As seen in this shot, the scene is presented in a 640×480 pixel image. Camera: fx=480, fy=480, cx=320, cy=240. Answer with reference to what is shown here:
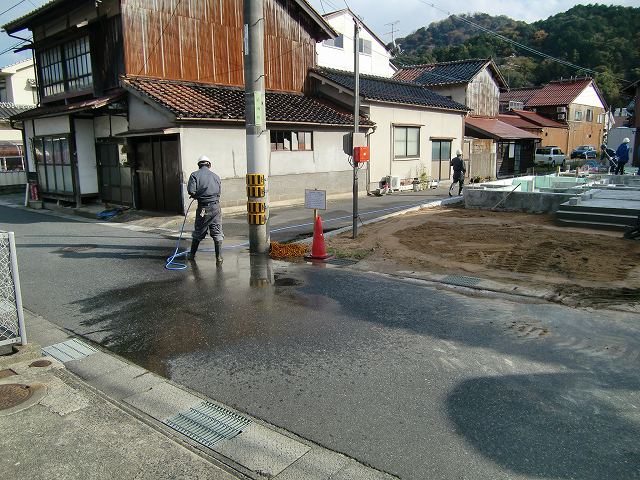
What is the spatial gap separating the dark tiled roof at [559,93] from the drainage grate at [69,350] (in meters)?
48.0

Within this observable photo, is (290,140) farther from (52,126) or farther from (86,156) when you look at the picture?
(52,126)

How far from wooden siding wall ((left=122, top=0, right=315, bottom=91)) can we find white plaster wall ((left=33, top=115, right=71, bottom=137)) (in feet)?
12.9

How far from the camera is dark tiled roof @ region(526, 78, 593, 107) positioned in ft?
146

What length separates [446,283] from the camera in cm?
747

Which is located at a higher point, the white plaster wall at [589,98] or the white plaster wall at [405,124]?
the white plaster wall at [589,98]

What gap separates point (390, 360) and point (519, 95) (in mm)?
50679

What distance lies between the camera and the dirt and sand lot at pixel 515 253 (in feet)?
23.5

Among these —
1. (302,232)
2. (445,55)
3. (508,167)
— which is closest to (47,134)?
(302,232)

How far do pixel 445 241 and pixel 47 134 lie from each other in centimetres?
1576

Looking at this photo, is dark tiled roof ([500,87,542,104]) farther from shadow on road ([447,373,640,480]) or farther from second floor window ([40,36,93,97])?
shadow on road ([447,373,640,480])

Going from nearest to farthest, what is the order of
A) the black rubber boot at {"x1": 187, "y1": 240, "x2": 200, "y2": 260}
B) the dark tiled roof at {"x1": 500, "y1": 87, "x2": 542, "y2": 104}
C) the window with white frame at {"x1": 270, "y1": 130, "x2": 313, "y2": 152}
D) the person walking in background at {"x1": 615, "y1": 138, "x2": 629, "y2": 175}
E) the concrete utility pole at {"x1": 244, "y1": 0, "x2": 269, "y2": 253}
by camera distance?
the concrete utility pole at {"x1": 244, "y1": 0, "x2": 269, "y2": 253} < the black rubber boot at {"x1": 187, "y1": 240, "x2": 200, "y2": 260} < the window with white frame at {"x1": 270, "y1": 130, "x2": 313, "y2": 152} < the person walking in background at {"x1": 615, "y1": 138, "x2": 629, "y2": 175} < the dark tiled roof at {"x1": 500, "y1": 87, "x2": 542, "y2": 104}

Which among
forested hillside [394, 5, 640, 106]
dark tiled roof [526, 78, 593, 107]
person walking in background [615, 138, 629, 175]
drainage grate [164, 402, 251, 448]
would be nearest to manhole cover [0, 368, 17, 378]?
drainage grate [164, 402, 251, 448]

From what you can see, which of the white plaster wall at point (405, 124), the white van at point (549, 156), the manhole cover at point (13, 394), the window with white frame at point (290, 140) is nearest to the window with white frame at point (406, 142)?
the white plaster wall at point (405, 124)

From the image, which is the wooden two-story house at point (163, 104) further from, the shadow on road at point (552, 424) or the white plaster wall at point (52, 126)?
the shadow on road at point (552, 424)
